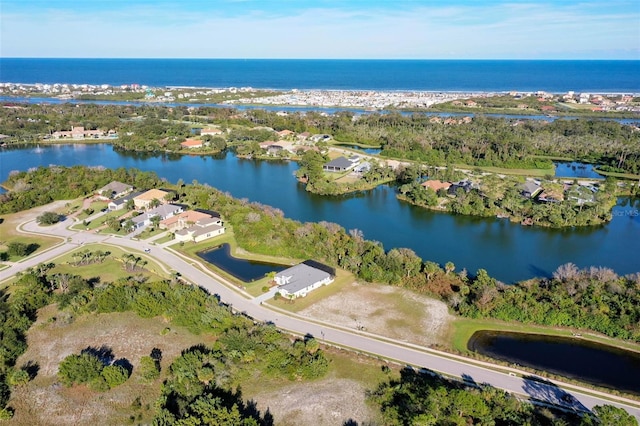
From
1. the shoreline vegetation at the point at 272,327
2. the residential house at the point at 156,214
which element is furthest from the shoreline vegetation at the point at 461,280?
the residential house at the point at 156,214

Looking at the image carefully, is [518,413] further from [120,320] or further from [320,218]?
[320,218]

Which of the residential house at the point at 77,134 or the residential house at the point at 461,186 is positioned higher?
the residential house at the point at 77,134

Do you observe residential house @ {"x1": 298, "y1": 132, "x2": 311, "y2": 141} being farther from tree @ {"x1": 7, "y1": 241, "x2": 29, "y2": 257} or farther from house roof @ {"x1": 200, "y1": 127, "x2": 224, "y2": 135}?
tree @ {"x1": 7, "y1": 241, "x2": 29, "y2": 257}

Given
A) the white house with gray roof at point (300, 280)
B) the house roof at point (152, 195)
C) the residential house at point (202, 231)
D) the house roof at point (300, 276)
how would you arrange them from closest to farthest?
the white house with gray roof at point (300, 280), the house roof at point (300, 276), the residential house at point (202, 231), the house roof at point (152, 195)

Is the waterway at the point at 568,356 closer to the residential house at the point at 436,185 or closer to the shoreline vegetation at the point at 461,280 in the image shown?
the shoreline vegetation at the point at 461,280

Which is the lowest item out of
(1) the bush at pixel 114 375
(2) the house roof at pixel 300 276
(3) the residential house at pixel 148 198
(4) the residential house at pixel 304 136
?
(1) the bush at pixel 114 375

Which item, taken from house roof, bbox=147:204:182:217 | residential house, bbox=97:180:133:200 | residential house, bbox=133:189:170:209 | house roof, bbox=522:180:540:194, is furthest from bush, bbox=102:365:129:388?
house roof, bbox=522:180:540:194

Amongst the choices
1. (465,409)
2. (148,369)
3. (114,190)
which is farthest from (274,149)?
(465,409)
